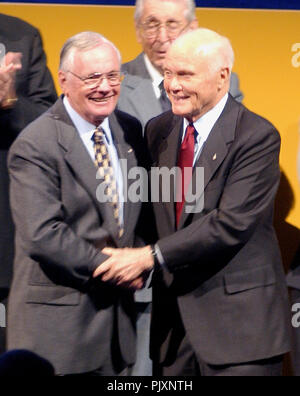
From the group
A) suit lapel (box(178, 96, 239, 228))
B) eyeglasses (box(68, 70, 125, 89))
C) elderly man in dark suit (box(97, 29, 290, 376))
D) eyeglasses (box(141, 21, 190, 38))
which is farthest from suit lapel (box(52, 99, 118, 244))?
eyeglasses (box(141, 21, 190, 38))

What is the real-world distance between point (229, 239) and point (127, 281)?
0.41 meters

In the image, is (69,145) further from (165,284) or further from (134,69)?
(165,284)

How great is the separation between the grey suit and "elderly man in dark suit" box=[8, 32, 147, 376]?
52mm

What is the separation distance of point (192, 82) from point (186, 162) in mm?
295

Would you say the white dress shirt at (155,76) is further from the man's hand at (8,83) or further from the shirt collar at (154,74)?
the man's hand at (8,83)

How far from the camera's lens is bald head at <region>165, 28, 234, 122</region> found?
103 inches

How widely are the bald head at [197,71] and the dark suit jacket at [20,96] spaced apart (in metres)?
0.48

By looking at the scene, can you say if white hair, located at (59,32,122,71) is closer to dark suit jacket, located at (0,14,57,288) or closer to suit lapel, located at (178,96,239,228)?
dark suit jacket, located at (0,14,57,288)

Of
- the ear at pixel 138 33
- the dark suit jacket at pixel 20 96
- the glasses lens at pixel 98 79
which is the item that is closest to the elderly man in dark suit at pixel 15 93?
the dark suit jacket at pixel 20 96

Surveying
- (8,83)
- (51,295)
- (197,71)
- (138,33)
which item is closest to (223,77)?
(197,71)

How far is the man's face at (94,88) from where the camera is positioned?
8.64ft

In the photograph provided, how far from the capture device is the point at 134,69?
2.86m

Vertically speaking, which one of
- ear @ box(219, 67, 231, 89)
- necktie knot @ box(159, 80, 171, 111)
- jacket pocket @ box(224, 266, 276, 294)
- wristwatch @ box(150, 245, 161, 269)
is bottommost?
jacket pocket @ box(224, 266, 276, 294)

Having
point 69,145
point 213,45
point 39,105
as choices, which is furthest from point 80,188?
point 213,45
